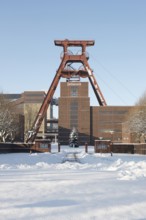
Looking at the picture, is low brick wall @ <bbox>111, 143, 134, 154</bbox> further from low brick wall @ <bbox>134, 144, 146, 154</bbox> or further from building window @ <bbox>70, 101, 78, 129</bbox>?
building window @ <bbox>70, 101, 78, 129</bbox>

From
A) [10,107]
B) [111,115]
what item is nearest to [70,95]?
[111,115]

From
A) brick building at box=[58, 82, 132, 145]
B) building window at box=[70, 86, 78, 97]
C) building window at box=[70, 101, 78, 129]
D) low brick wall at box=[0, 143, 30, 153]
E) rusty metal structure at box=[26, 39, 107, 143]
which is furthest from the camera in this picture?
building window at box=[70, 101, 78, 129]

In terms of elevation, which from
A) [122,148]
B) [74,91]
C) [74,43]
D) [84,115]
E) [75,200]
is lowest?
[75,200]

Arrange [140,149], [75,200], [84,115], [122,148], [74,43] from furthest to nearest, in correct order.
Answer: [84,115] < [74,43] < [122,148] < [140,149] < [75,200]

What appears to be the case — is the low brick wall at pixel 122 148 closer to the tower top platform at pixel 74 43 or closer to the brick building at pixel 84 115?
the tower top platform at pixel 74 43

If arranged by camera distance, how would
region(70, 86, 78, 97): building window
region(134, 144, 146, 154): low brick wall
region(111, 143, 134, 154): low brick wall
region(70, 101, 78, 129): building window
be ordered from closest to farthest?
region(134, 144, 146, 154): low brick wall, region(111, 143, 134, 154): low brick wall, region(70, 86, 78, 97): building window, region(70, 101, 78, 129): building window

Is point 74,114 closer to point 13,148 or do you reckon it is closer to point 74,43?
point 74,43

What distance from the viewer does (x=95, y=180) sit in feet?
43.5

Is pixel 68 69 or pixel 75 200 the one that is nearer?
pixel 75 200

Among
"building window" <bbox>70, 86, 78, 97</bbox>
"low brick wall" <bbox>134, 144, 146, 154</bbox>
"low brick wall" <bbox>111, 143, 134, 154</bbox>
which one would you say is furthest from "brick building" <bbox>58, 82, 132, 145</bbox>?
"low brick wall" <bbox>134, 144, 146, 154</bbox>

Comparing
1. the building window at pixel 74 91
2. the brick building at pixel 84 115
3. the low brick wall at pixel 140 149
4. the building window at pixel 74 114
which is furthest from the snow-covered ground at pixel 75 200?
the building window at pixel 74 114

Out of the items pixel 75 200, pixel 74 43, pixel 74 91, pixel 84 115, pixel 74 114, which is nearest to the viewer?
pixel 75 200

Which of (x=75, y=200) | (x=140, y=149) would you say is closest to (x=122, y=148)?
(x=140, y=149)

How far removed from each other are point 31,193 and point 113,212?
3.12m
